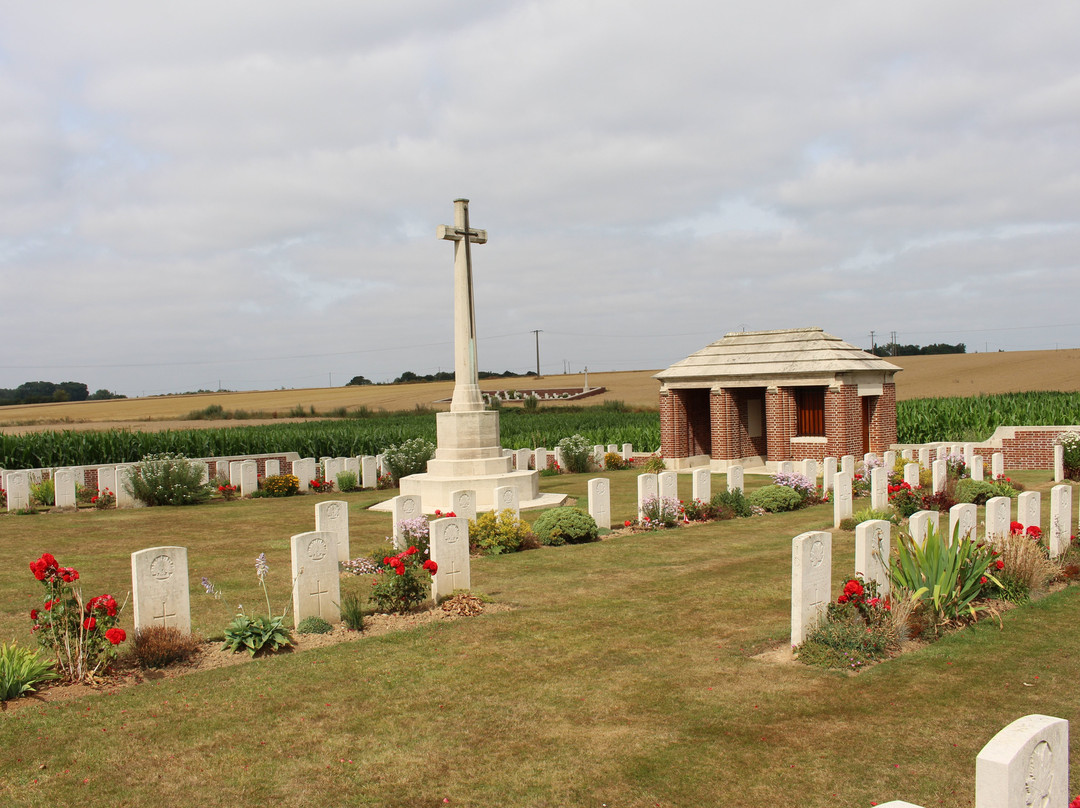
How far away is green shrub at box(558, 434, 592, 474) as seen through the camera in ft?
86.8

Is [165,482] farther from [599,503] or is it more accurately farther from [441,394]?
[441,394]

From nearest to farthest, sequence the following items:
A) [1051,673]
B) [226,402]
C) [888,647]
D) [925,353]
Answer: [1051,673] → [888,647] → [226,402] → [925,353]

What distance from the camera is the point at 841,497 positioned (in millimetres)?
13523

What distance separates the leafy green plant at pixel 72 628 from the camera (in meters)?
6.51

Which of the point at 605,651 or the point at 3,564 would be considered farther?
the point at 3,564

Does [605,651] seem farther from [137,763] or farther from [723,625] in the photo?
[137,763]

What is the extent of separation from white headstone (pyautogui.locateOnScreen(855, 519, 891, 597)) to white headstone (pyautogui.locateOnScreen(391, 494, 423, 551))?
18.7ft

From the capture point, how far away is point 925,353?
312ft

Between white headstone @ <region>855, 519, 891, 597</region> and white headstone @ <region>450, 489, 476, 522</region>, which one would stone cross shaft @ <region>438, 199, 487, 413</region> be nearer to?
white headstone @ <region>450, 489, 476, 522</region>

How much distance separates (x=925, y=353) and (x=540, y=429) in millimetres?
72714

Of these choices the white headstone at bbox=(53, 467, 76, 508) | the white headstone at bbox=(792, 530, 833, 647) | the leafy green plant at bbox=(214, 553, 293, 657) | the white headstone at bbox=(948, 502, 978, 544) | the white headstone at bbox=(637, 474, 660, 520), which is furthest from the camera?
the white headstone at bbox=(53, 467, 76, 508)

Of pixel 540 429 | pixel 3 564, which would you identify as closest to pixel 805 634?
pixel 3 564

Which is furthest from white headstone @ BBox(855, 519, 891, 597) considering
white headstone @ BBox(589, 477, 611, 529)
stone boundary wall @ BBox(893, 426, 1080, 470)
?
stone boundary wall @ BBox(893, 426, 1080, 470)

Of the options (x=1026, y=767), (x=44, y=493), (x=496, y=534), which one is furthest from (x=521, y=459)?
(x=1026, y=767)
